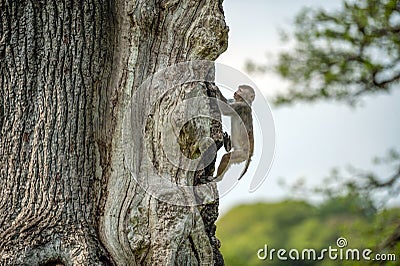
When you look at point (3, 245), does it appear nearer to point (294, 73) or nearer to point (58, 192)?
point (58, 192)

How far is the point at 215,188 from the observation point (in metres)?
3.26

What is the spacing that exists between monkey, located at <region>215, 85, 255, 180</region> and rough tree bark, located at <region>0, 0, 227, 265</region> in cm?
10

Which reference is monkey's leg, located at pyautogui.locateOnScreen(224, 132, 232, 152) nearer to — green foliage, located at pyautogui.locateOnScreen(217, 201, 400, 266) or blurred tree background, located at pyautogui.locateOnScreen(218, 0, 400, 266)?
blurred tree background, located at pyautogui.locateOnScreen(218, 0, 400, 266)

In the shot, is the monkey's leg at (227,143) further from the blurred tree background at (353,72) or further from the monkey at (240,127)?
the blurred tree background at (353,72)

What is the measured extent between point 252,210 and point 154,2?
100ft

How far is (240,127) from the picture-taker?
10.9ft

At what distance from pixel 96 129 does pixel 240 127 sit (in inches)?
24.7

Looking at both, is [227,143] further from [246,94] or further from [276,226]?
[276,226]

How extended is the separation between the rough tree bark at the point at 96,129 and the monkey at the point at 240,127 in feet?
0.32

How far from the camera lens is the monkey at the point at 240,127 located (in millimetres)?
3291

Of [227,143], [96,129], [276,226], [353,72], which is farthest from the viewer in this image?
[276,226]

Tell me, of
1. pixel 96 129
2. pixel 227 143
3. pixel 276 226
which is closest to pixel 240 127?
pixel 227 143

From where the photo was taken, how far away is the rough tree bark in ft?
10.0

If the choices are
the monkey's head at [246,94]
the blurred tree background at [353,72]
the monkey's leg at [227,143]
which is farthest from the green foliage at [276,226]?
the monkey's head at [246,94]
